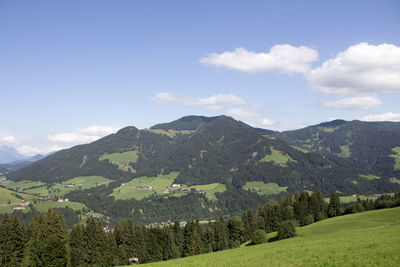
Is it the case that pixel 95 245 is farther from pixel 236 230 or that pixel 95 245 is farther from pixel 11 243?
pixel 236 230

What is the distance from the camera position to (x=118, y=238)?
284 feet

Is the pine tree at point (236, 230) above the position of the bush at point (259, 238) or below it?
below

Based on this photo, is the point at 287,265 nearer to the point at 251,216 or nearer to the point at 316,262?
the point at 316,262

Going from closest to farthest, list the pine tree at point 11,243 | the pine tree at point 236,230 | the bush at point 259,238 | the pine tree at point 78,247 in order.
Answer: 1. the pine tree at point 11,243
2. the pine tree at point 78,247
3. the bush at point 259,238
4. the pine tree at point 236,230

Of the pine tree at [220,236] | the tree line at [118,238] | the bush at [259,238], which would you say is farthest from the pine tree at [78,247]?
the bush at [259,238]

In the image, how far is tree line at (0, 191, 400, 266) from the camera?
72938 mm

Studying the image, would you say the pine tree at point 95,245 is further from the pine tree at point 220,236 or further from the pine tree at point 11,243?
the pine tree at point 220,236

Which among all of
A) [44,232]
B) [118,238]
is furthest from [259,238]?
[44,232]

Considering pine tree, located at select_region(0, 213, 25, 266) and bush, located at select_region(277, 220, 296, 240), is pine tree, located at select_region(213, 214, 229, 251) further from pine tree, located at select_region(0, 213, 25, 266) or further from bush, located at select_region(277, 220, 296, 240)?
pine tree, located at select_region(0, 213, 25, 266)

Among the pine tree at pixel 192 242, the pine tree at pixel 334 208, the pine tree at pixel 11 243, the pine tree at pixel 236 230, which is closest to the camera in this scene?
the pine tree at pixel 11 243

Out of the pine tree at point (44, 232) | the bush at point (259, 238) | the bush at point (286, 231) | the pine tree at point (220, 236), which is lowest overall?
the pine tree at point (220, 236)

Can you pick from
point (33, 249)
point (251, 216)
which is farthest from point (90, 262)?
point (251, 216)

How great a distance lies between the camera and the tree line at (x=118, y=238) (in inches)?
2872

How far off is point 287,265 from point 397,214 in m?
63.6
